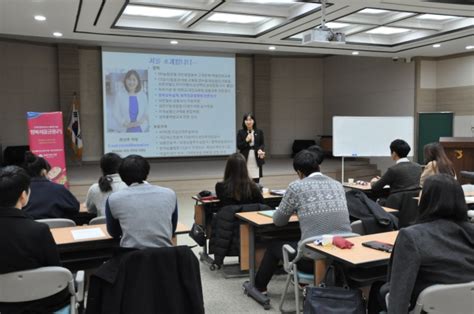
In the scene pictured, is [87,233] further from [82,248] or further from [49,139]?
[49,139]

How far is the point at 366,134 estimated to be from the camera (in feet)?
25.0

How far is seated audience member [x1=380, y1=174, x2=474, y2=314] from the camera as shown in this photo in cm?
191

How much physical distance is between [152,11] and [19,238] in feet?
15.9

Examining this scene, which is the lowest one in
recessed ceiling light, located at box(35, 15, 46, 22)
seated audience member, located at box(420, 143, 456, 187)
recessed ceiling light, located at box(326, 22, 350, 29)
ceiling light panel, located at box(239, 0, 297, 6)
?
seated audience member, located at box(420, 143, 456, 187)

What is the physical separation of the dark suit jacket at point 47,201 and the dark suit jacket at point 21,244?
3.81 ft

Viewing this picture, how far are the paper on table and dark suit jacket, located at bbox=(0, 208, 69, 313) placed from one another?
0.67 metres

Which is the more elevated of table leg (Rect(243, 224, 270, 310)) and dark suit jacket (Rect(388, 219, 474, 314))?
dark suit jacket (Rect(388, 219, 474, 314))

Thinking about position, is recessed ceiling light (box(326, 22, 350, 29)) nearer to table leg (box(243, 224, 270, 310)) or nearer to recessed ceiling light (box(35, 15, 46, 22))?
recessed ceiling light (box(35, 15, 46, 22))

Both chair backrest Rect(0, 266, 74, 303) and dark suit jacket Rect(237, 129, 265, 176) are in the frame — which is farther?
dark suit jacket Rect(237, 129, 265, 176)

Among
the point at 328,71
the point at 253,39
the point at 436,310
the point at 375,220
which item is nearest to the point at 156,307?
the point at 436,310

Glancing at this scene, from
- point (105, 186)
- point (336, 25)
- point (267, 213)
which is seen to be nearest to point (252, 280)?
point (267, 213)

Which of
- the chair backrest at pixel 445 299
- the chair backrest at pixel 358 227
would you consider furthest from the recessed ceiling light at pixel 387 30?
the chair backrest at pixel 445 299

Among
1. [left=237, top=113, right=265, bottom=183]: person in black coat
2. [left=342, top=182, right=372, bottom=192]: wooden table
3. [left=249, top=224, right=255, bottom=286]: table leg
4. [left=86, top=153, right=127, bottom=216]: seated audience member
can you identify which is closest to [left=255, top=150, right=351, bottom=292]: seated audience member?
[left=249, top=224, right=255, bottom=286]: table leg

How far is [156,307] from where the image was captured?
89.7 inches
